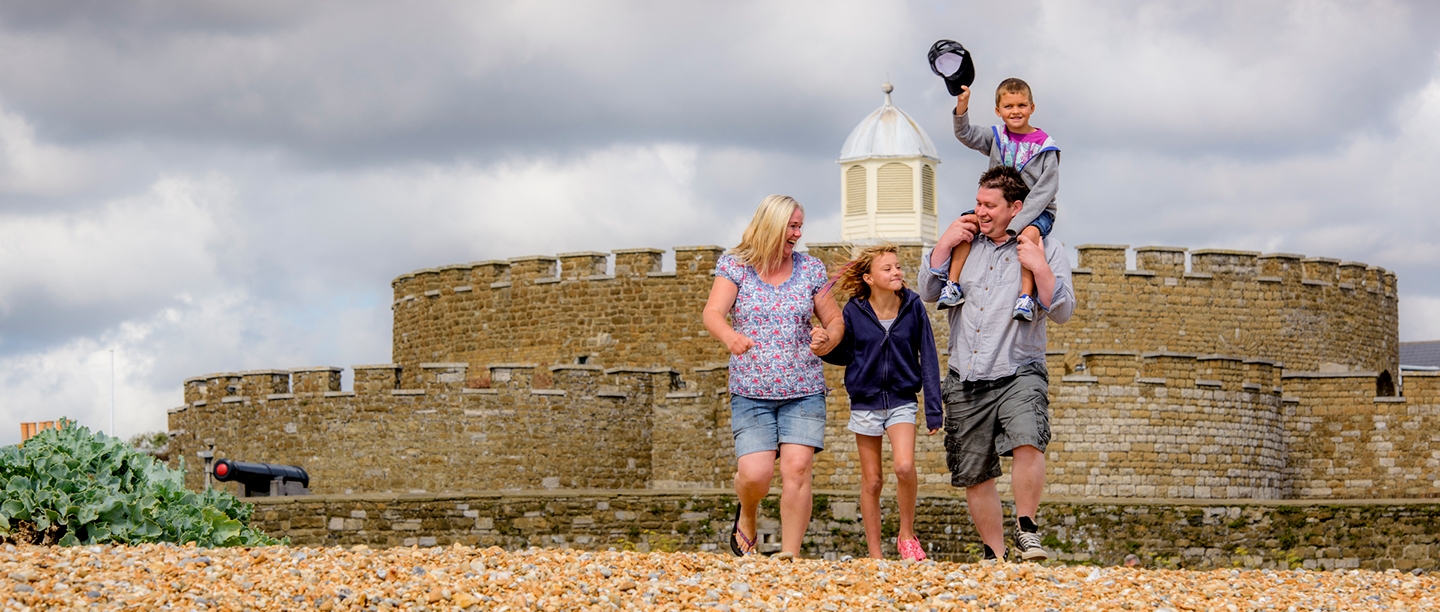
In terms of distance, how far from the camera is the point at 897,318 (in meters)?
8.19

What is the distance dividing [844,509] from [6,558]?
6.62 meters

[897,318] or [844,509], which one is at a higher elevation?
[897,318]

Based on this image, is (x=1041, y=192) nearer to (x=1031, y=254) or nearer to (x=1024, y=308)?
(x=1031, y=254)

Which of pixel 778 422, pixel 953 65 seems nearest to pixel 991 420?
pixel 778 422

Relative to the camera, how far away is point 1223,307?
26047mm

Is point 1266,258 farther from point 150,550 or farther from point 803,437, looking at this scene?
point 150,550

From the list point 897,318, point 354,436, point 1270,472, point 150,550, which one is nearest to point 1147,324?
point 1270,472

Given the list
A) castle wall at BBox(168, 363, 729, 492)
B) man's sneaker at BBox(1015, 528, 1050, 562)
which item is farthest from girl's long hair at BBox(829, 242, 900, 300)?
castle wall at BBox(168, 363, 729, 492)

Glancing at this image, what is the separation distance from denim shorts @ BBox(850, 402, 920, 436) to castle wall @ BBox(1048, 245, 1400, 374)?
16465mm

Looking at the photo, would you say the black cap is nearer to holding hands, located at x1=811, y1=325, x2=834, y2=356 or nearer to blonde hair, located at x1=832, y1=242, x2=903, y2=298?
blonde hair, located at x1=832, y1=242, x2=903, y2=298

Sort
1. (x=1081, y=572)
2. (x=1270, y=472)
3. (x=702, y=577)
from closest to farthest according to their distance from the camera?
1. (x=702, y=577)
2. (x=1081, y=572)
3. (x=1270, y=472)

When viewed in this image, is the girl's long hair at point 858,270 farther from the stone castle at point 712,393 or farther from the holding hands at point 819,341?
the stone castle at point 712,393

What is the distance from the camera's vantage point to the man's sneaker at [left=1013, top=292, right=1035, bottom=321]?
784 centimetres

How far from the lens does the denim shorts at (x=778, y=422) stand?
8.02m
